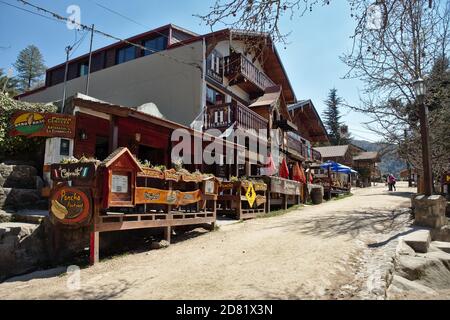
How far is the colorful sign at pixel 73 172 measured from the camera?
637 centimetres

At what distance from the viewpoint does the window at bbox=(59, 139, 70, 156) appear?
10.8 m

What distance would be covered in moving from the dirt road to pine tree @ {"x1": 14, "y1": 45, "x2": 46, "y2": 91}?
182 ft

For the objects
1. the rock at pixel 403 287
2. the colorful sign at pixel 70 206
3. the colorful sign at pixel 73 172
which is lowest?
the rock at pixel 403 287

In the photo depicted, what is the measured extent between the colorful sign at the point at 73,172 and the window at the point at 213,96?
37.1 feet

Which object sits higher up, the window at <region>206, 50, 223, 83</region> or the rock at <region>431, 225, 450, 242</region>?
the window at <region>206, 50, 223, 83</region>

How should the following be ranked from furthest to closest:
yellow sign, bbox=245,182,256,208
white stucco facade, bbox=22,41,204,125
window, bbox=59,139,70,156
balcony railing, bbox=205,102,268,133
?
white stucco facade, bbox=22,41,204,125
balcony railing, bbox=205,102,268,133
yellow sign, bbox=245,182,256,208
window, bbox=59,139,70,156

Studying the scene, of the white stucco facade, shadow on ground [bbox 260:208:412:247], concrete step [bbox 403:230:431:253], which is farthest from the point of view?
the white stucco facade

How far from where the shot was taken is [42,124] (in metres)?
10.4

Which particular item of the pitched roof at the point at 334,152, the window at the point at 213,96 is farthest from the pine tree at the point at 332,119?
the window at the point at 213,96

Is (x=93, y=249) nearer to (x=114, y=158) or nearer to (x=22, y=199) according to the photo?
(x=114, y=158)

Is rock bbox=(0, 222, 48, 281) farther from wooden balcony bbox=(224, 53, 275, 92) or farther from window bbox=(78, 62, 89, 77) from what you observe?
window bbox=(78, 62, 89, 77)

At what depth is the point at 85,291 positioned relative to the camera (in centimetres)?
491

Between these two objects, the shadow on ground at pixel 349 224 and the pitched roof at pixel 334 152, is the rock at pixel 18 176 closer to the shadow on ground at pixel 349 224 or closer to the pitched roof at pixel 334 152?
the shadow on ground at pixel 349 224

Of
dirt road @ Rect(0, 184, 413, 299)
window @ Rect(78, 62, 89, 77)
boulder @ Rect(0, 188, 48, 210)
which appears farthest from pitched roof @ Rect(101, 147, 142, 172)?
window @ Rect(78, 62, 89, 77)
